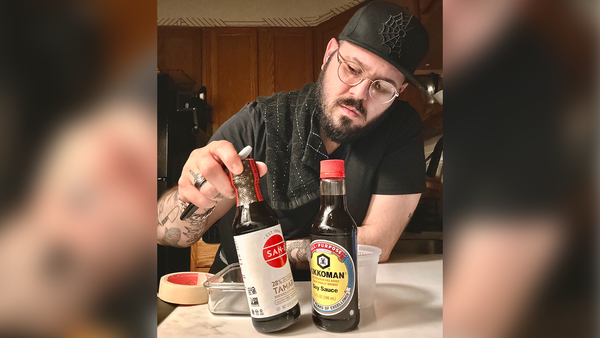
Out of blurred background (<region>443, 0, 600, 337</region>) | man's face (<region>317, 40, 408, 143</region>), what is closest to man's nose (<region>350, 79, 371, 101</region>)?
man's face (<region>317, 40, 408, 143</region>)

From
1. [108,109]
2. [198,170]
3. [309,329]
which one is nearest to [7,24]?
[108,109]

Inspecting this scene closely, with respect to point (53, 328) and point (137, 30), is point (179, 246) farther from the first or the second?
point (137, 30)

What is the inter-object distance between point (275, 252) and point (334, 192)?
0.51 feet

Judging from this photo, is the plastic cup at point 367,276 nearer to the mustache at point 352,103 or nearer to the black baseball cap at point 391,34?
the mustache at point 352,103

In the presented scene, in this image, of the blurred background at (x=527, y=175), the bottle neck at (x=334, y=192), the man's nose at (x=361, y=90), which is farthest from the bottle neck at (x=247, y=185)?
the blurred background at (x=527, y=175)

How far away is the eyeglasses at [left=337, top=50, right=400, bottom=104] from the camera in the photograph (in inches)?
30.8

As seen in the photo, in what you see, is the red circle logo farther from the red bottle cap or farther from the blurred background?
the blurred background

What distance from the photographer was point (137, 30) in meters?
0.58

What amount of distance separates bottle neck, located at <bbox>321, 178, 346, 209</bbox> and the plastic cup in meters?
0.14

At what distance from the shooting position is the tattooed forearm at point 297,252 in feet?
2.59

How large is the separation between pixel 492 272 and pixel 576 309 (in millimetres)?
136

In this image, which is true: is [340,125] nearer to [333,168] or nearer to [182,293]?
[333,168]

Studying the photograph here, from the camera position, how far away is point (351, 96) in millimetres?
793

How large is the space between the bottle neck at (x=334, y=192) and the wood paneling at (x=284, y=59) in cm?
31
